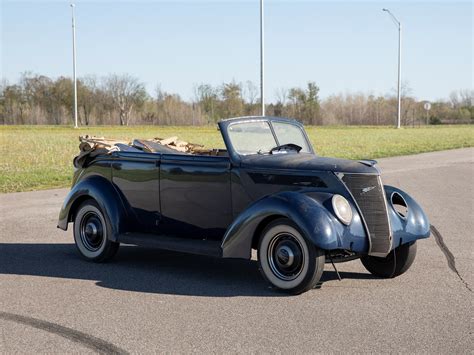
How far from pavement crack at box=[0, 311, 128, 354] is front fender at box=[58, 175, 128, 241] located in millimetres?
2143

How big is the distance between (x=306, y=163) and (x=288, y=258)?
905mm

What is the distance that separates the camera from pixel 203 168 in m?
7.31

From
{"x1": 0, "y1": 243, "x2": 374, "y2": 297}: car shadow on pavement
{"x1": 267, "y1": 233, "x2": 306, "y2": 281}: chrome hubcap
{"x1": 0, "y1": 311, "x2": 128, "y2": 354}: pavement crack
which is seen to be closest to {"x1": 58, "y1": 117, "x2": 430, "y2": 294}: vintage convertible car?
{"x1": 267, "y1": 233, "x2": 306, "y2": 281}: chrome hubcap

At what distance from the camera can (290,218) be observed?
252 inches

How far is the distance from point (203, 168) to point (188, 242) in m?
0.74

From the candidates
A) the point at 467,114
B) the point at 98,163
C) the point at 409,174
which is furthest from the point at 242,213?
the point at 467,114

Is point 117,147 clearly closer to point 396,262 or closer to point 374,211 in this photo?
point 374,211

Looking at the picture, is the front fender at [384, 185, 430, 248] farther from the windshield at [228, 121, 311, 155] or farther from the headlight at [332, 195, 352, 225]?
the windshield at [228, 121, 311, 155]

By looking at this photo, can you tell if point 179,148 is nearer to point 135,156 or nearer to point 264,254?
point 135,156

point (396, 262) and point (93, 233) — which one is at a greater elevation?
point (93, 233)

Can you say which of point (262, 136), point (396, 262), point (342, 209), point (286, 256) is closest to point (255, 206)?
point (286, 256)

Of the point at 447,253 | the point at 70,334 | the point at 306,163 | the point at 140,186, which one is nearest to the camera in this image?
the point at 70,334

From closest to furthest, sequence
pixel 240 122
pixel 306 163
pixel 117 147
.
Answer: pixel 306 163
pixel 240 122
pixel 117 147

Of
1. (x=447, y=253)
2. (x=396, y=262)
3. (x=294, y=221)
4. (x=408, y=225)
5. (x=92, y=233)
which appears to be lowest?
(x=447, y=253)
